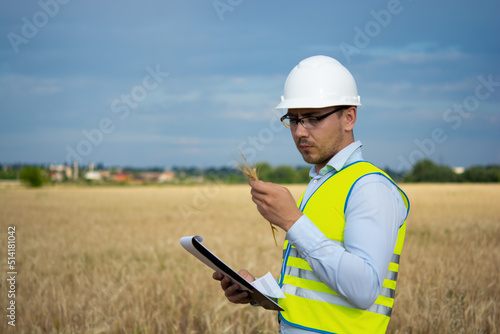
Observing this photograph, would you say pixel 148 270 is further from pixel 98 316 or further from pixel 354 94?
pixel 354 94

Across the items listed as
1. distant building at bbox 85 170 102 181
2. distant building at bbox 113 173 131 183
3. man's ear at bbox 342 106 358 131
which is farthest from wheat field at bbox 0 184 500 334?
distant building at bbox 85 170 102 181

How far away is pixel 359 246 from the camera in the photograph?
1.90 meters

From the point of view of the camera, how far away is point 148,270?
746 centimetres

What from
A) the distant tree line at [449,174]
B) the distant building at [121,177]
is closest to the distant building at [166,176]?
the distant building at [121,177]

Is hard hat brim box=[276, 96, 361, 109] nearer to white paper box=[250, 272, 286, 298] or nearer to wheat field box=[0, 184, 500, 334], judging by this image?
white paper box=[250, 272, 286, 298]

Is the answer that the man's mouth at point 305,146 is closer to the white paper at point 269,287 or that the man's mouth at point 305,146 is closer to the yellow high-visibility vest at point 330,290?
the yellow high-visibility vest at point 330,290

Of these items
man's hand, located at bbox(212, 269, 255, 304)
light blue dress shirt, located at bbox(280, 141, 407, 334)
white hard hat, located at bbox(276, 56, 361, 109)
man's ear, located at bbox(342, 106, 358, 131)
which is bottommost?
man's hand, located at bbox(212, 269, 255, 304)

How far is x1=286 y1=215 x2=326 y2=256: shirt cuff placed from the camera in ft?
6.22

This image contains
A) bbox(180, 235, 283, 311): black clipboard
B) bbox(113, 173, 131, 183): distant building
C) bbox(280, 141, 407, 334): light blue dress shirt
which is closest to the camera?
bbox(280, 141, 407, 334): light blue dress shirt

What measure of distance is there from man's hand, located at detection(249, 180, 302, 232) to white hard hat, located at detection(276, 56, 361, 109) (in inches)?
20.3

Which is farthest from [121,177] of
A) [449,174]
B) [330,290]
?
[330,290]

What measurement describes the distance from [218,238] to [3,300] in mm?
6231

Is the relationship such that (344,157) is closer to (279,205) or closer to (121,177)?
(279,205)

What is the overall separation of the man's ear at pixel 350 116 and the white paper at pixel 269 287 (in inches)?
33.2
